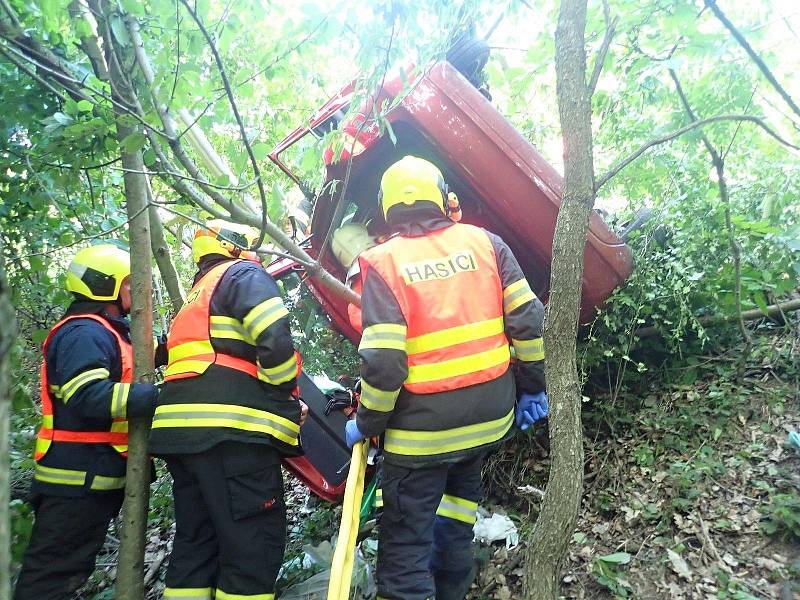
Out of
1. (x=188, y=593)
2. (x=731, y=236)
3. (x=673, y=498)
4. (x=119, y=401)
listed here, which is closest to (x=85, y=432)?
(x=119, y=401)

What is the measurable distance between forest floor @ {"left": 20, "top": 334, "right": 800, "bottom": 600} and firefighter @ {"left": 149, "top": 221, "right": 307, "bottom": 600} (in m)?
0.45

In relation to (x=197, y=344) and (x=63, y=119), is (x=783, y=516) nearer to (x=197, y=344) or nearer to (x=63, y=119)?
(x=197, y=344)

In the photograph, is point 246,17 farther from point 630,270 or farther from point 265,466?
point 630,270

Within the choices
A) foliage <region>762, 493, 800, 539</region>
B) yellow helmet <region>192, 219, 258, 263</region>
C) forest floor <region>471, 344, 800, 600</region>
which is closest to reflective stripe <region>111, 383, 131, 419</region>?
yellow helmet <region>192, 219, 258, 263</region>

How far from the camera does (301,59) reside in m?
2.47

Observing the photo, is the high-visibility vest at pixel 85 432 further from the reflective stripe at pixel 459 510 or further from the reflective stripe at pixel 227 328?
the reflective stripe at pixel 459 510

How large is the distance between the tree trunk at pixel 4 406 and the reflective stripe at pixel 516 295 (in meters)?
1.88

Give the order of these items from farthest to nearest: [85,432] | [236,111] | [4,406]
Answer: [85,432] → [236,111] → [4,406]

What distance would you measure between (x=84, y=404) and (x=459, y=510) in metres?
1.73

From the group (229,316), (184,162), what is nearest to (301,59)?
(184,162)

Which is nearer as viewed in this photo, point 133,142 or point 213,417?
point 133,142

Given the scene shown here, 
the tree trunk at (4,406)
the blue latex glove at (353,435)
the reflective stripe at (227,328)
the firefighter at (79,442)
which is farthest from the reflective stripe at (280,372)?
the tree trunk at (4,406)

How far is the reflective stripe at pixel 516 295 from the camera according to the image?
220cm

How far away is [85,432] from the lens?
237 cm
